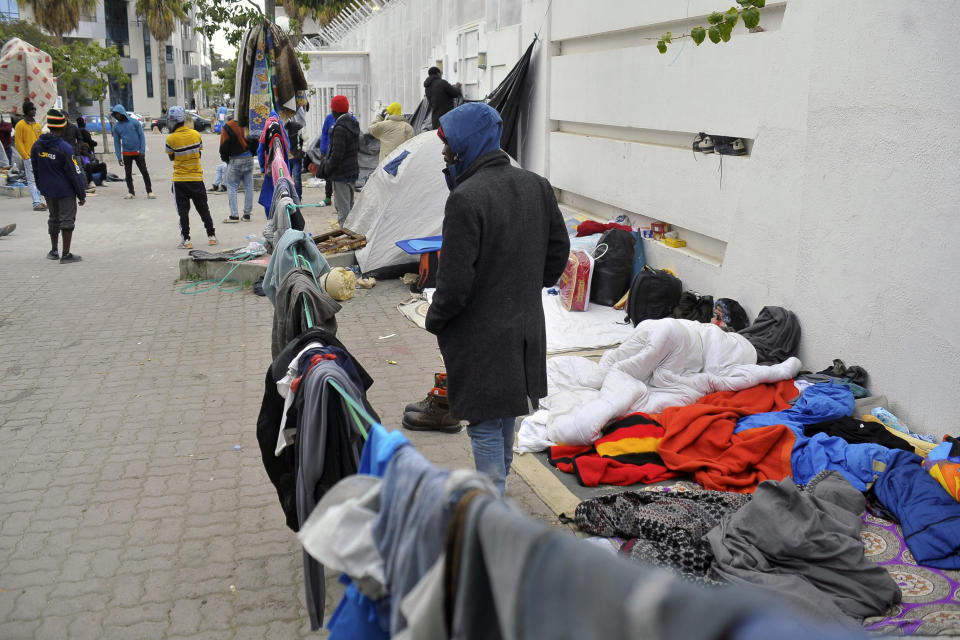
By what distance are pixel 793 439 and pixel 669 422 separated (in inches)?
29.5

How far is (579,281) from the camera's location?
8023 mm

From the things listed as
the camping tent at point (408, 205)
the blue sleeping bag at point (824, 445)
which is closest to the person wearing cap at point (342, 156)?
the camping tent at point (408, 205)

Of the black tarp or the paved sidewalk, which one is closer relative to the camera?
the paved sidewalk

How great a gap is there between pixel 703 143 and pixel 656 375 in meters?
2.81

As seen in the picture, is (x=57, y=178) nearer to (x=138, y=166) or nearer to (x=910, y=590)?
(x=138, y=166)

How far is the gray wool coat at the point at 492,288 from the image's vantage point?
331 cm

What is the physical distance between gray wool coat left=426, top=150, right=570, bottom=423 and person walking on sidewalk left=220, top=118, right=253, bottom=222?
9076mm

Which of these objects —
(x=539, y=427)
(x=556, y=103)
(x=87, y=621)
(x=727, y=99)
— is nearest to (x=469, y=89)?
(x=556, y=103)

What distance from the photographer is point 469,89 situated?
14.7 metres

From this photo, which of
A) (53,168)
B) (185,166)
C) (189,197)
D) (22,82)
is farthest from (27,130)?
(185,166)

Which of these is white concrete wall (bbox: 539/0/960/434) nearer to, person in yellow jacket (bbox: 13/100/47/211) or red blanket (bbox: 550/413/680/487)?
red blanket (bbox: 550/413/680/487)

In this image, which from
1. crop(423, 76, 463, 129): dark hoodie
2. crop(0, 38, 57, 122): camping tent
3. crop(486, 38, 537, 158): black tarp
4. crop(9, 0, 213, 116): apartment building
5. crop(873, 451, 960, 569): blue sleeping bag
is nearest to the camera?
crop(873, 451, 960, 569): blue sleeping bag

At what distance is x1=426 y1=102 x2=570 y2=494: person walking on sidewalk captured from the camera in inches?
131

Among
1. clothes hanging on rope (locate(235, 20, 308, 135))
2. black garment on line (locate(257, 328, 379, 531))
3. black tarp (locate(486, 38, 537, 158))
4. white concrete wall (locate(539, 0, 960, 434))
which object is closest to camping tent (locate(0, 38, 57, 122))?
clothes hanging on rope (locate(235, 20, 308, 135))
